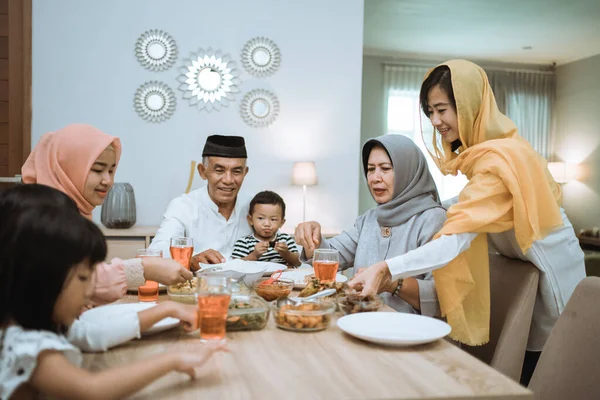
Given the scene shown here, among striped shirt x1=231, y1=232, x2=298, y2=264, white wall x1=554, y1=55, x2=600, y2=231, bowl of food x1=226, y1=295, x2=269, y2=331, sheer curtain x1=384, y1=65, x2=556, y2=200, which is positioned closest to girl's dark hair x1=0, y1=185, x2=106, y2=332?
bowl of food x1=226, y1=295, x2=269, y2=331

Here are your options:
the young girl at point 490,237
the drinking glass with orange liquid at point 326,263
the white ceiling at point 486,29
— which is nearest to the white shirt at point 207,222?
the drinking glass with orange liquid at point 326,263

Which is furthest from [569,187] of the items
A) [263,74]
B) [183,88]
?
[183,88]

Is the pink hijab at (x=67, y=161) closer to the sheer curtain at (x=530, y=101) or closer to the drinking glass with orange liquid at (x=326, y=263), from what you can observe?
the drinking glass with orange liquid at (x=326, y=263)

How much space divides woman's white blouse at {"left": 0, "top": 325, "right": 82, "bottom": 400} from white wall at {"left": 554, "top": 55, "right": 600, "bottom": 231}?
8.12 metres

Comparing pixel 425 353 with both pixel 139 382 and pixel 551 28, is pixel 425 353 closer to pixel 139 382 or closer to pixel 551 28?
pixel 139 382

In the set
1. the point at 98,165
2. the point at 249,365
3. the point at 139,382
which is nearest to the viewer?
the point at 139,382

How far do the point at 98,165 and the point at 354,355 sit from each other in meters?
1.26

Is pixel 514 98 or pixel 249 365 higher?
pixel 514 98

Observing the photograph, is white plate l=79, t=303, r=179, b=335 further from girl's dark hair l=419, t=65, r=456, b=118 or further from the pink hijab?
girl's dark hair l=419, t=65, r=456, b=118

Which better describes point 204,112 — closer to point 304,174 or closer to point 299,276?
point 304,174

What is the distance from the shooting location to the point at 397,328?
139 centimetres

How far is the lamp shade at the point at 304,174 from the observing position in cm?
449

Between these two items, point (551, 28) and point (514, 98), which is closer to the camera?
point (551, 28)

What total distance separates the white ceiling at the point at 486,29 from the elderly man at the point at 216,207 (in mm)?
3341
